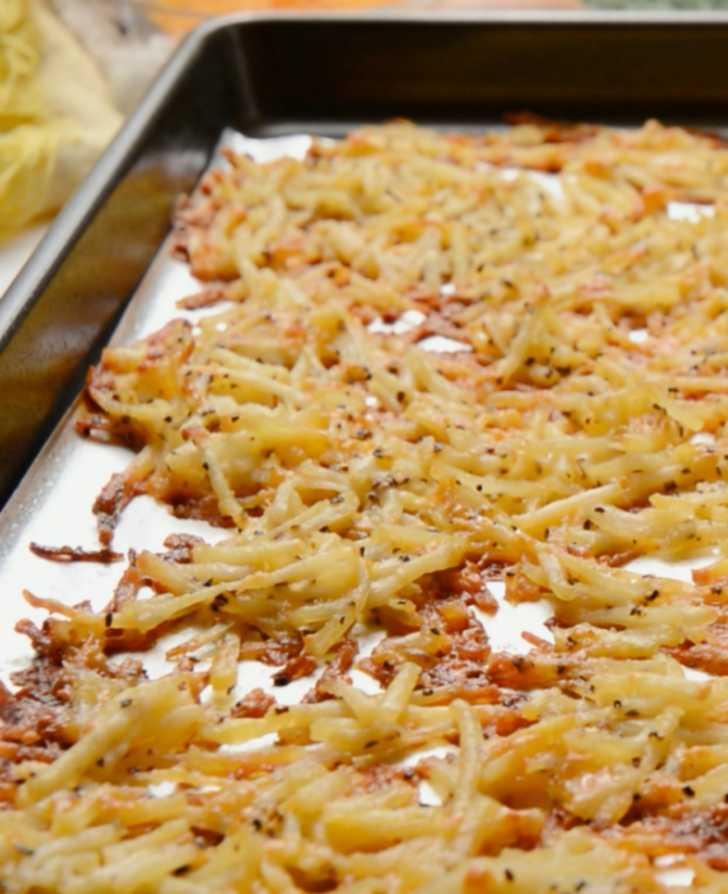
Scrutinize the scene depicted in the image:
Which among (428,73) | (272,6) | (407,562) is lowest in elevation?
(407,562)

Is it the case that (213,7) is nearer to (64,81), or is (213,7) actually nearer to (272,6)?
(272,6)

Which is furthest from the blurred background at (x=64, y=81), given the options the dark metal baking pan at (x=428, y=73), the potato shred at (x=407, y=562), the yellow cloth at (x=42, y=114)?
the potato shred at (x=407, y=562)

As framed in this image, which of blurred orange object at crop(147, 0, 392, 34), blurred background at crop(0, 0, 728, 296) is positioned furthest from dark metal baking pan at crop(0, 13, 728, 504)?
blurred orange object at crop(147, 0, 392, 34)

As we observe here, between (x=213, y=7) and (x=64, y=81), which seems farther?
(x=213, y=7)

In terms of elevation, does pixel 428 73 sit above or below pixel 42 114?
below

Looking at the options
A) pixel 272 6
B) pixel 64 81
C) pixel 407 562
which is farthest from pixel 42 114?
pixel 407 562

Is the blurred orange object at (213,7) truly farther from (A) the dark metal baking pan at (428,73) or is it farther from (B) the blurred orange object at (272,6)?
(A) the dark metal baking pan at (428,73)

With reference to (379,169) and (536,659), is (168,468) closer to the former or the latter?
(536,659)
